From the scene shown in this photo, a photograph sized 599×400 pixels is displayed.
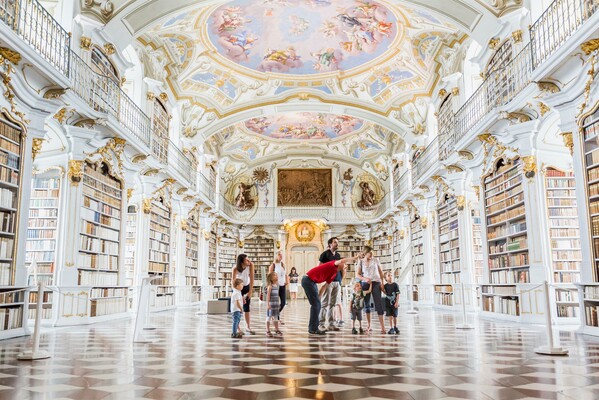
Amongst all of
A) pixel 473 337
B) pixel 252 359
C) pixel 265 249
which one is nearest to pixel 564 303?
pixel 473 337

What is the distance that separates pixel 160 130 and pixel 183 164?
2.06m

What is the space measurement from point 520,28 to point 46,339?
30.8 ft

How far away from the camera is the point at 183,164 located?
1648 cm

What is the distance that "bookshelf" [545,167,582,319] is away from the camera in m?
8.91

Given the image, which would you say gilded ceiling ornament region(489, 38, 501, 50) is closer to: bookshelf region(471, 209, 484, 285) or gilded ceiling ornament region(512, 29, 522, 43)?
gilded ceiling ornament region(512, 29, 522, 43)

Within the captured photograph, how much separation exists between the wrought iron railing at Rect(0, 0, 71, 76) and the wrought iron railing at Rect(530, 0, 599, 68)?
284 inches

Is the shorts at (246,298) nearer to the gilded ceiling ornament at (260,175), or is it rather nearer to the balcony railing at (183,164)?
the balcony railing at (183,164)

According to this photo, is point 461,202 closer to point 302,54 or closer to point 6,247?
point 302,54

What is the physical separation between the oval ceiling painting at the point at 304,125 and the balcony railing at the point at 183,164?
4.59 m

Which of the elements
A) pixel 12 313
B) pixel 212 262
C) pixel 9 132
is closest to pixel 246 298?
pixel 12 313

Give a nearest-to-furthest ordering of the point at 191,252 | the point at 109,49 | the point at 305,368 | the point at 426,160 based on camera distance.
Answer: the point at 305,368
the point at 109,49
the point at 426,160
the point at 191,252

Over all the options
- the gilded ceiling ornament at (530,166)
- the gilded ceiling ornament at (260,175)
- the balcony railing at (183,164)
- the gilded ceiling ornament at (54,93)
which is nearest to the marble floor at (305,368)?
the gilded ceiling ornament at (530,166)

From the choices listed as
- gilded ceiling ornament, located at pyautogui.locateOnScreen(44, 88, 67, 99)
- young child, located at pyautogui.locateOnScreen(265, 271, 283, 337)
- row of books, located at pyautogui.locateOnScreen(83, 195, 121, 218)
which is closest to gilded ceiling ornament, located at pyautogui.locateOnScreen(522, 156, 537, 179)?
young child, located at pyautogui.locateOnScreen(265, 271, 283, 337)

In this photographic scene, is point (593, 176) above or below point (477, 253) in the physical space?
above
